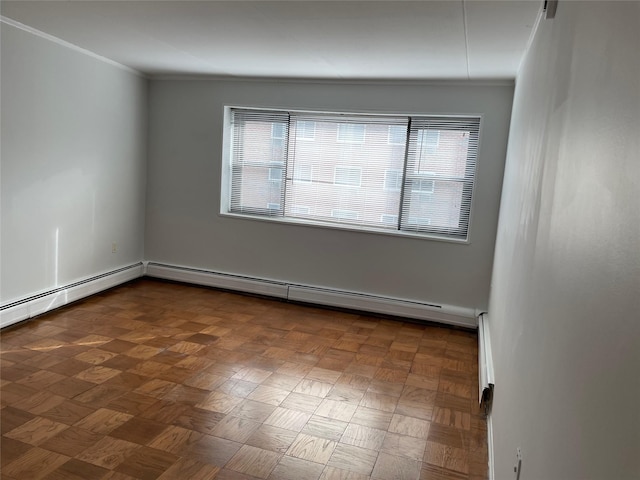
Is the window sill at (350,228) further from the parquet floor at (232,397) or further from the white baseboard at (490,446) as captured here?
the white baseboard at (490,446)

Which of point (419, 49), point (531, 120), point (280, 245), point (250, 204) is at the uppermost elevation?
point (419, 49)

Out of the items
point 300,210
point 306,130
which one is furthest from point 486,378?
point 306,130

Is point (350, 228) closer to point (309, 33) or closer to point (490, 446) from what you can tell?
point (309, 33)

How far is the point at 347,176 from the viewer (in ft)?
16.0

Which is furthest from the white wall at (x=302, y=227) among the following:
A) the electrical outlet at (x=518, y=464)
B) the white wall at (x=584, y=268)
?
the electrical outlet at (x=518, y=464)

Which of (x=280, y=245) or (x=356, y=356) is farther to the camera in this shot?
(x=280, y=245)

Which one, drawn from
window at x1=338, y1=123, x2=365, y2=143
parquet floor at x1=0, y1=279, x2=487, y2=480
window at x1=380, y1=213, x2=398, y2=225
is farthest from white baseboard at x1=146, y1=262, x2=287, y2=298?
window at x1=338, y1=123, x2=365, y2=143

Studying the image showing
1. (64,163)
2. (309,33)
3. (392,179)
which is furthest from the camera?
(392,179)

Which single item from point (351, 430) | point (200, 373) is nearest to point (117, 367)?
point (200, 373)

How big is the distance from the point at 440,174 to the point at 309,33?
1982 mm

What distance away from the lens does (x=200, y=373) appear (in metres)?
3.20

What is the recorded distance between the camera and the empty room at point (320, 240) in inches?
42.6

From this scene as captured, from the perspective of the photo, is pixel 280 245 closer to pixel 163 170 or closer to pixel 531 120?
pixel 163 170

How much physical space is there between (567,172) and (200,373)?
8.46 ft
